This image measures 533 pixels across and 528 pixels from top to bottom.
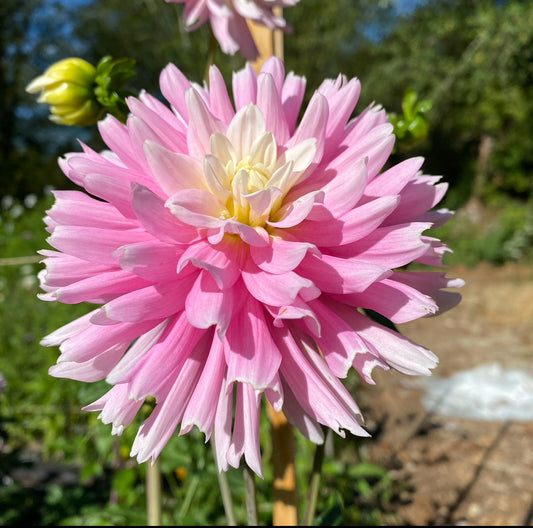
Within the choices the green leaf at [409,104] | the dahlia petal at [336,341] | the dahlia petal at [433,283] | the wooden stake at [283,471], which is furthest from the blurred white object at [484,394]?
the dahlia petal at [336,341]

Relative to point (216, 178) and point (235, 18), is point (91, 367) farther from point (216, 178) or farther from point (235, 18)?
point (235, 18)

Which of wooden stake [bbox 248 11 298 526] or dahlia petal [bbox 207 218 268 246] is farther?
wooden stake [bbox 248 11 298 526]

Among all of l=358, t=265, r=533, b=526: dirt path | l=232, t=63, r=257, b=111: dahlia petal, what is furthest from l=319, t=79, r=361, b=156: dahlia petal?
l=358, t=265, r=533, b=526: dirt path

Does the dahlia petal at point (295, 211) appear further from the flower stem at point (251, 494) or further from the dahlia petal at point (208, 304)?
the flower stem at point (251, 494)

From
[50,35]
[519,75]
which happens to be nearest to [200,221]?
[519,75]

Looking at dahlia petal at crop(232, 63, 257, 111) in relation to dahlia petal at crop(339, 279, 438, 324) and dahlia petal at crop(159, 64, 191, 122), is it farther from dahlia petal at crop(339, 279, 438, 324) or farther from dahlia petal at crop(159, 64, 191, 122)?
dahlia petal at crop(339, 279, 438, 324)
